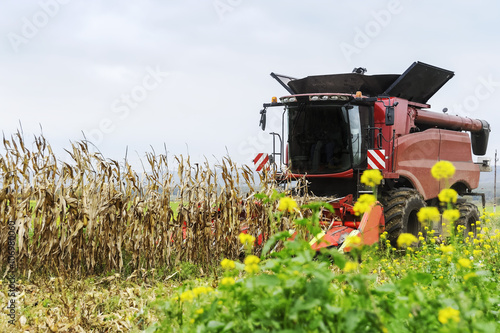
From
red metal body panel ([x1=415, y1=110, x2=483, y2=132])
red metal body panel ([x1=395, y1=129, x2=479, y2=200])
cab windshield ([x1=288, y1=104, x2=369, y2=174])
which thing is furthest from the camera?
red metal body panel ([x1=415, y1=110, x2=483, y2=132])

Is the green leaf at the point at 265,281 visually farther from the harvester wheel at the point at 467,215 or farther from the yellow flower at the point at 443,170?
the harvester wheel at the point at 467,215

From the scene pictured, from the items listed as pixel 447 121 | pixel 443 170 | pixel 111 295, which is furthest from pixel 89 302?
pixel 447 121

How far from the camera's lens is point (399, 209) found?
7852 millimetres

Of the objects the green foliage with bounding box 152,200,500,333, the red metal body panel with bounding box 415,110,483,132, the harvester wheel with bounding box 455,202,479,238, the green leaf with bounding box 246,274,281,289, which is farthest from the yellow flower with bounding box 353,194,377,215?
the harvester wheel with bounding box 455,202,479,238

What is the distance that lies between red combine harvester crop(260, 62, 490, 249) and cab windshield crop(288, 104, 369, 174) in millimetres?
16

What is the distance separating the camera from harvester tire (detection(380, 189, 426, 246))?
306 inches

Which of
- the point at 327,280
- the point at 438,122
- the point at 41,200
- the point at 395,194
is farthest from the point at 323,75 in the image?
the point at 327,280

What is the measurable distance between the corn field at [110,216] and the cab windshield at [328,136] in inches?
90.0

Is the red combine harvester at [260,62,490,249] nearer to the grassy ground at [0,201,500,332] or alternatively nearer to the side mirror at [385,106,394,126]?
the side mirror at [385,106,394,126]

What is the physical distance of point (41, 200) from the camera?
18.2 ft

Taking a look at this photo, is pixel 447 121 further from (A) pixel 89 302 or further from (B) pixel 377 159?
(A) pixel 89 302

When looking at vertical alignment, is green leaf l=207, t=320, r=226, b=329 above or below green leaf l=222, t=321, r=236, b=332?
below

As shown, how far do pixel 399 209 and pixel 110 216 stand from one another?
15.1ft

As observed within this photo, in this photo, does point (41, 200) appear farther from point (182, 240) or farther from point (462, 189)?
point (462, 189)
